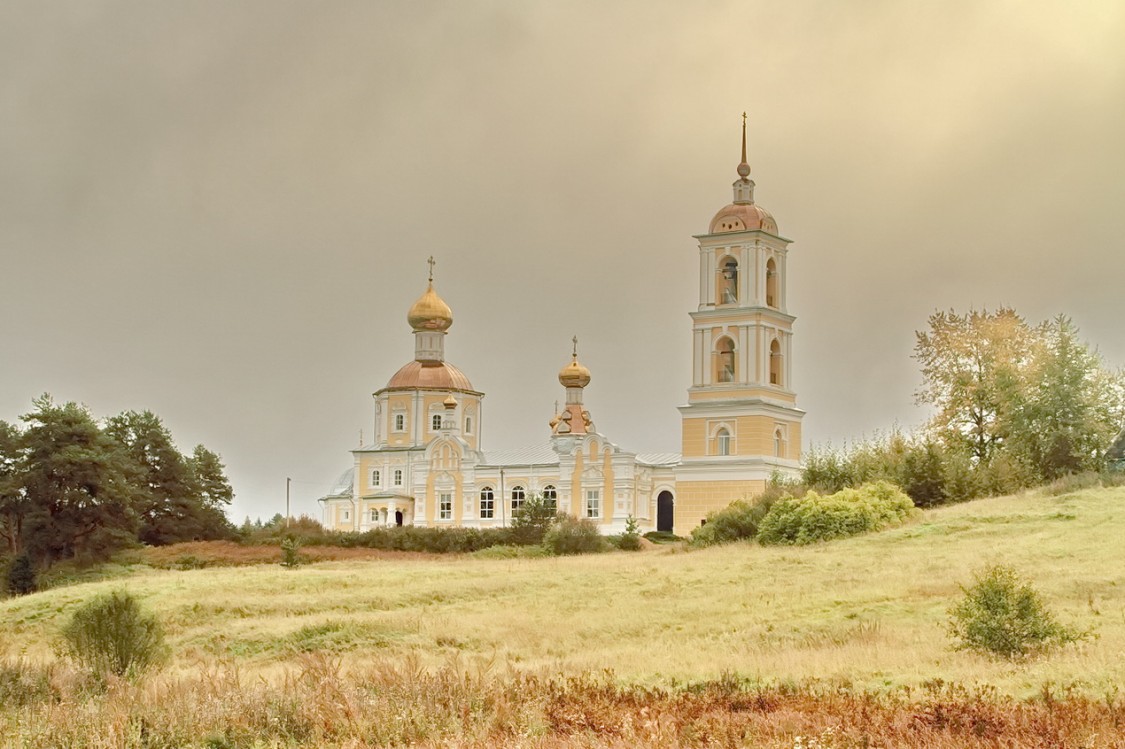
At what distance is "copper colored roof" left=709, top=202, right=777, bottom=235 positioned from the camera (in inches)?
2712

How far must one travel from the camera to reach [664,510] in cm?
8325

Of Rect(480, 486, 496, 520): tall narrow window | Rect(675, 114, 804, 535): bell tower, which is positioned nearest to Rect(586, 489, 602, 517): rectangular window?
Rect(480, 486, 496, 520): tall narrow window

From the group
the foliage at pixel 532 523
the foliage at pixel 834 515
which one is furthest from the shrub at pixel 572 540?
the foliage at pixel 834 515

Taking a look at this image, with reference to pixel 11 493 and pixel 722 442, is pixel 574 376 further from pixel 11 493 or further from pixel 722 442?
pixel 11 493

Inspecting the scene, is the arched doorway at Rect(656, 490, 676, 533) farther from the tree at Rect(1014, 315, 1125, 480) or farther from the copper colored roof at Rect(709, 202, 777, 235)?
the tree at Rect(1014, 315, 1125, 480)

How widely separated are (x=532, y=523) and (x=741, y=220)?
17.5 metres

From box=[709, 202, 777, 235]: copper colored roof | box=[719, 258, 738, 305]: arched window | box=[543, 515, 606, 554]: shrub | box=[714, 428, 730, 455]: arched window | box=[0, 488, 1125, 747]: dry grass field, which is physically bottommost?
box=[0, 488, 1125, 747]: dry grass field

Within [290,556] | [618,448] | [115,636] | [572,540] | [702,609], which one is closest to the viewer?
[115,636]

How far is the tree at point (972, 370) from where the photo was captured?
54.3 metres

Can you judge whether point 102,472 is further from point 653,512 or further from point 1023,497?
point 653,512

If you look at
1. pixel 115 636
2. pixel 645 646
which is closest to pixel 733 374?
pixel 645 646

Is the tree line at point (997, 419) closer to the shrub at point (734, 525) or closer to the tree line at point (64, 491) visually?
the shrub at point (734, 525)

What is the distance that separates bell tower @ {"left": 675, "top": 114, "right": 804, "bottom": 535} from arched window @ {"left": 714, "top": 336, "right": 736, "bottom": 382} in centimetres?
4

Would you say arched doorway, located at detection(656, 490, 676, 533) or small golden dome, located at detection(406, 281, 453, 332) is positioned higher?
small golden dome, located at detection(406, 281, 453, 332)
